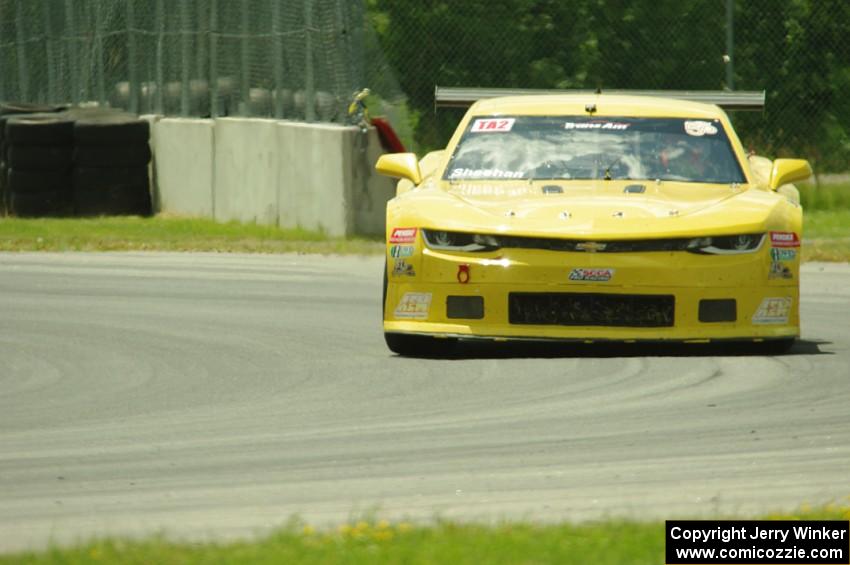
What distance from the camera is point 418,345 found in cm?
1004

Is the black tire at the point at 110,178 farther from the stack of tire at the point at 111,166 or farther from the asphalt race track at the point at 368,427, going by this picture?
the asphalt race track at the point at 368,427

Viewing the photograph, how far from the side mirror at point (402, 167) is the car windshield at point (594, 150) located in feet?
0.66

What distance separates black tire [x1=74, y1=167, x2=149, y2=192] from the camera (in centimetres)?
2141

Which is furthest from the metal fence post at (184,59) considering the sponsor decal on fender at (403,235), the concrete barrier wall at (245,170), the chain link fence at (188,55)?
the sponsor decal on fender at (403,235)

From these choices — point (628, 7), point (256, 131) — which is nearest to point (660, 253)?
point (256, 131)

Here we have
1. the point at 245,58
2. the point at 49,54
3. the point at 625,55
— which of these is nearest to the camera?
the point at 245,58

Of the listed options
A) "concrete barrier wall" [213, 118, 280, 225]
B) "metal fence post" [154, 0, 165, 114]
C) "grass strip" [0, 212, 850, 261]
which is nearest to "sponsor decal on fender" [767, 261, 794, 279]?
"grass strip" [0, 212, 850, 261]

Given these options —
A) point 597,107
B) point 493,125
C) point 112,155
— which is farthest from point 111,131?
point 597,107

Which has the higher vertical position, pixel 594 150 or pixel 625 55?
pixel 594 150

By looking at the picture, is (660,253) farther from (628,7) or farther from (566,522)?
(628,7)

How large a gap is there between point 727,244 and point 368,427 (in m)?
2.57

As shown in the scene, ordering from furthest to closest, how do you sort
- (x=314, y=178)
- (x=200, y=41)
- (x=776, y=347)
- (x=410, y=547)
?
(x=200, y=41) → (x=314, y=178) → (x=776, y=347) → (x=410, y=547)

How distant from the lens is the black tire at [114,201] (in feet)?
70.4

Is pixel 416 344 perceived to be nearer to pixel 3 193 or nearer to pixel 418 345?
pixel 418 345
